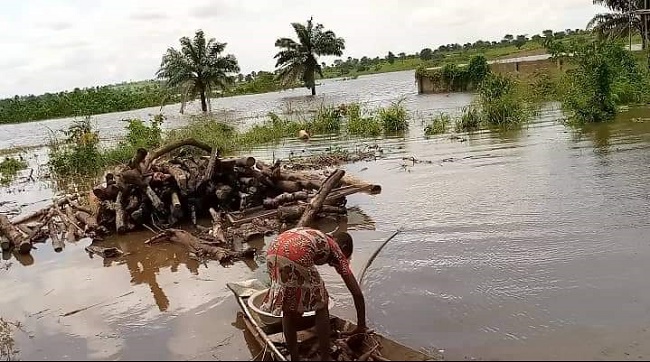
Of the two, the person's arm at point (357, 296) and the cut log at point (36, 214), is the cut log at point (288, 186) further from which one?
the person's arm at point (357, 296)

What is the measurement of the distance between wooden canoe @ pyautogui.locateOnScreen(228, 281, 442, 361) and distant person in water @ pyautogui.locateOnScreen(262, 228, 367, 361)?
0.72 ft

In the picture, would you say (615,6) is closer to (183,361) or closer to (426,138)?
(426,138)

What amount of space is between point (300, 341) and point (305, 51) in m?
40.2

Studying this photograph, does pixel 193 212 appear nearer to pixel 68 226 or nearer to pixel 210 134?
pixel 68 226

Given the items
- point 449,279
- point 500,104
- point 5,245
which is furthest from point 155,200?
point 500,104

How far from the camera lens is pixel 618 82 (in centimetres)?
2142

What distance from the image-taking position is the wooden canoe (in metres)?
Result: 4.67

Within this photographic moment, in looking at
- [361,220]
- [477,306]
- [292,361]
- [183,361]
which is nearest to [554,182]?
[361,220]

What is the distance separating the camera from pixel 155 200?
9.95m

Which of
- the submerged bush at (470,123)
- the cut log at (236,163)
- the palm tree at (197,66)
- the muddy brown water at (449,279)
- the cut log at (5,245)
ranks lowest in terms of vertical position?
the muddy brown water at (449,279)

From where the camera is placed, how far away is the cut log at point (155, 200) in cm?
994

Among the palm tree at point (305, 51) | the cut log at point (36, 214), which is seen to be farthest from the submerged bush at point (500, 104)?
the palm tree at point (305, 51)

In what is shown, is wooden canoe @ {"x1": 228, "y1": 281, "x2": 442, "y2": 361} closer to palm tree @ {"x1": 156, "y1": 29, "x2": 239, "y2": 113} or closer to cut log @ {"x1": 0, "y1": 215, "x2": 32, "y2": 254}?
cut log @ {"x1": 0, "y1": 215, "x2": 32, "y2": 254}

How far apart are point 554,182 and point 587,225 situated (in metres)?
2.78
